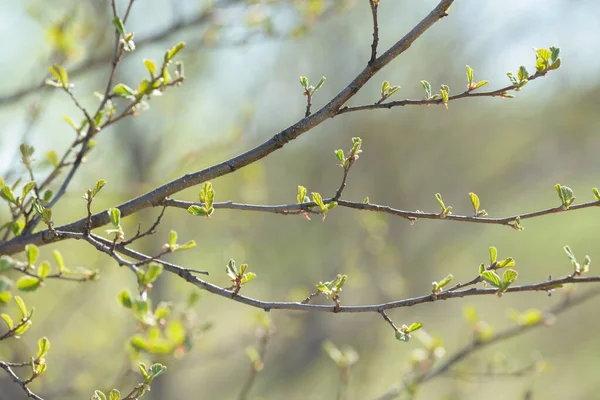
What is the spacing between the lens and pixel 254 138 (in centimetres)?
468

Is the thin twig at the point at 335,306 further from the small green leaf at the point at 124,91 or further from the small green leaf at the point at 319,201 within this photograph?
the small green leaf at the point at 124,91

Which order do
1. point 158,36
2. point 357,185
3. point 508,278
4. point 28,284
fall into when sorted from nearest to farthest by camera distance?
1. point 28,284
2. point 508,278
3. point 158,36
4. point 357,185

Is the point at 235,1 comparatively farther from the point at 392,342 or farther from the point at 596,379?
the point at 596,379

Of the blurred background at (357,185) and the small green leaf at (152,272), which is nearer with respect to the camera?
the small green leaf at (152,272)

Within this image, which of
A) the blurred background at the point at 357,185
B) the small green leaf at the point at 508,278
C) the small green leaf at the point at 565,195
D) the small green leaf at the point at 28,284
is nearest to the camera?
the small green leaf at the point at 28,284

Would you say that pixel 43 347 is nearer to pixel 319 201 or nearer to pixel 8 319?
pixel 8 319

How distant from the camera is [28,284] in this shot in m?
0.91

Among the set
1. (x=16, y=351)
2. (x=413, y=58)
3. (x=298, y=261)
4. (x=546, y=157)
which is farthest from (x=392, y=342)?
(x=16, y=351)

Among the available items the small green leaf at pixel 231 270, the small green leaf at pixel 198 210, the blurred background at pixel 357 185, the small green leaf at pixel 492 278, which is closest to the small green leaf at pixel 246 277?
the small green leaf at pixel 231 270

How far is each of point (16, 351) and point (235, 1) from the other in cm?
163

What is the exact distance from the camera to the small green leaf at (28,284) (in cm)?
90

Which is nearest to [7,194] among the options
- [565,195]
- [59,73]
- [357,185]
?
[59,73]

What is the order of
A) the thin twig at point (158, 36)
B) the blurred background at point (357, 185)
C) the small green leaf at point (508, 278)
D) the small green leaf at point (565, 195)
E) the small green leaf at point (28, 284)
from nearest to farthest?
the small green leaf at point (28, 284)
the small green leaf at point (508, 278)
the small green leaf at point (565, 195)
the thin twig at point (158, 36)
the blurred background at point (357, 185)

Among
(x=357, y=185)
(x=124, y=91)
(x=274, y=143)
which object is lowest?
(x=274, y=143)
